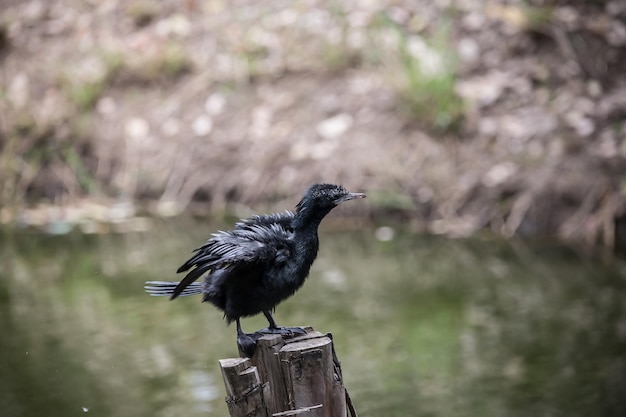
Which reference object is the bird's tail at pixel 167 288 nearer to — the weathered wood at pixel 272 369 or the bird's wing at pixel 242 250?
the bird's wing at pixel 242 250

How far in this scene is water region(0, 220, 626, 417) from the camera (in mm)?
4918

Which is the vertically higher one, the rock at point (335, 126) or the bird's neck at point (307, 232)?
the rock at point (335, 126)

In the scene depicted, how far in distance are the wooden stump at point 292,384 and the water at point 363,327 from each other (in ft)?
5.81

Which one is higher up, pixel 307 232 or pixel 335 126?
pixel 335 126

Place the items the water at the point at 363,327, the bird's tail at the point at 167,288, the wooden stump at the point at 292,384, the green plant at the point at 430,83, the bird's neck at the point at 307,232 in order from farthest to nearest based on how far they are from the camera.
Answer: the green plant at the point at 430,83 → the water at the point at 363,327 → the bird's tail at the point at 167,288 → the bird's neck at the point at 307,232 → the wooden stump at the point at 292,384

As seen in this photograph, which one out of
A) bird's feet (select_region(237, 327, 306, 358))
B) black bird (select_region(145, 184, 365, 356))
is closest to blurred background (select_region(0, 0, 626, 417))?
black bird (select_region(145, 184, 365, 356))

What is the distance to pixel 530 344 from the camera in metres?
5.53

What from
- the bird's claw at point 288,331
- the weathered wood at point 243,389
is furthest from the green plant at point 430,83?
the weathered wood at point 243,389

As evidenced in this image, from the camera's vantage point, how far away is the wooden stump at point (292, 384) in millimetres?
2959

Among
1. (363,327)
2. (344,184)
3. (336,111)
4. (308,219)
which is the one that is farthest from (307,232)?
(336,111)

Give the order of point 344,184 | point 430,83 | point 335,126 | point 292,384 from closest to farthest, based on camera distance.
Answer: point 292,384, point 344,184, point 430,83, point 335,126

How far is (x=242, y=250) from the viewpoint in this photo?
10.7 ft

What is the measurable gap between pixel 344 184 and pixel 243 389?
199 inches

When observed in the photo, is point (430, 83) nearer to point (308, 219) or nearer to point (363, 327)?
point (363, 327)
